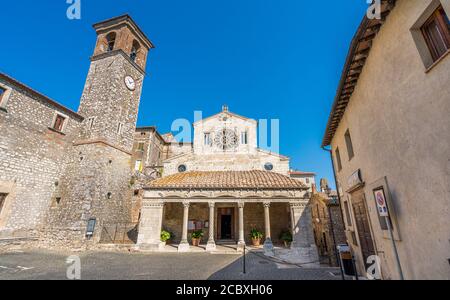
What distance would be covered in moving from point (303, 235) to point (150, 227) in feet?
31.6

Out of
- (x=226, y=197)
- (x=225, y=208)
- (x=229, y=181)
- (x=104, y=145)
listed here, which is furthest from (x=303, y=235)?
(x=104, y=145)

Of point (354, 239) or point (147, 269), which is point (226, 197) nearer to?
point (147, 269)

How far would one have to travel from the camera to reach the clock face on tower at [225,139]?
2173 centimetres

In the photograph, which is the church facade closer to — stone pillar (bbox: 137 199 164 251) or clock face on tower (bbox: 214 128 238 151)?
stone pillar (bbox: 137 199 164 251)

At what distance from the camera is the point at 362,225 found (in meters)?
7.61

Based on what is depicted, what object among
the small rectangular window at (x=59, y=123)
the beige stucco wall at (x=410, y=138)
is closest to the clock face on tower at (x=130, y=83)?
the small rectangular window at (x=59, y=123)

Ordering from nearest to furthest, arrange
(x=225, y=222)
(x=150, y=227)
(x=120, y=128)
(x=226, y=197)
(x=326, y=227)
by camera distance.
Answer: (x=150, y=227)
(x=226, y=197)
(x=326, y=227)
(x=120, y=128)
(x=225, y=222)

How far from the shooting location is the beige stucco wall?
3557 millimetres

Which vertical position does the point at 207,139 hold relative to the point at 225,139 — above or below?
above

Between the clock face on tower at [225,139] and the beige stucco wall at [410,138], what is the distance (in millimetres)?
16062

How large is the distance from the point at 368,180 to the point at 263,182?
28.2ft

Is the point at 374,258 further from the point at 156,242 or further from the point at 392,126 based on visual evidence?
→ the point at 156,242

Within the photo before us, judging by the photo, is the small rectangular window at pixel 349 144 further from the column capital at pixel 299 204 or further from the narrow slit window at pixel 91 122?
the narrow slit window at pixel 91 122

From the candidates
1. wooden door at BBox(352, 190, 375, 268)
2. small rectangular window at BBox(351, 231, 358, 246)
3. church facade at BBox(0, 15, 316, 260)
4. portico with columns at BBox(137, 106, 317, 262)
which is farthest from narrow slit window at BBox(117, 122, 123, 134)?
small rectangular window at BBox(351, 231, 358, 246)
